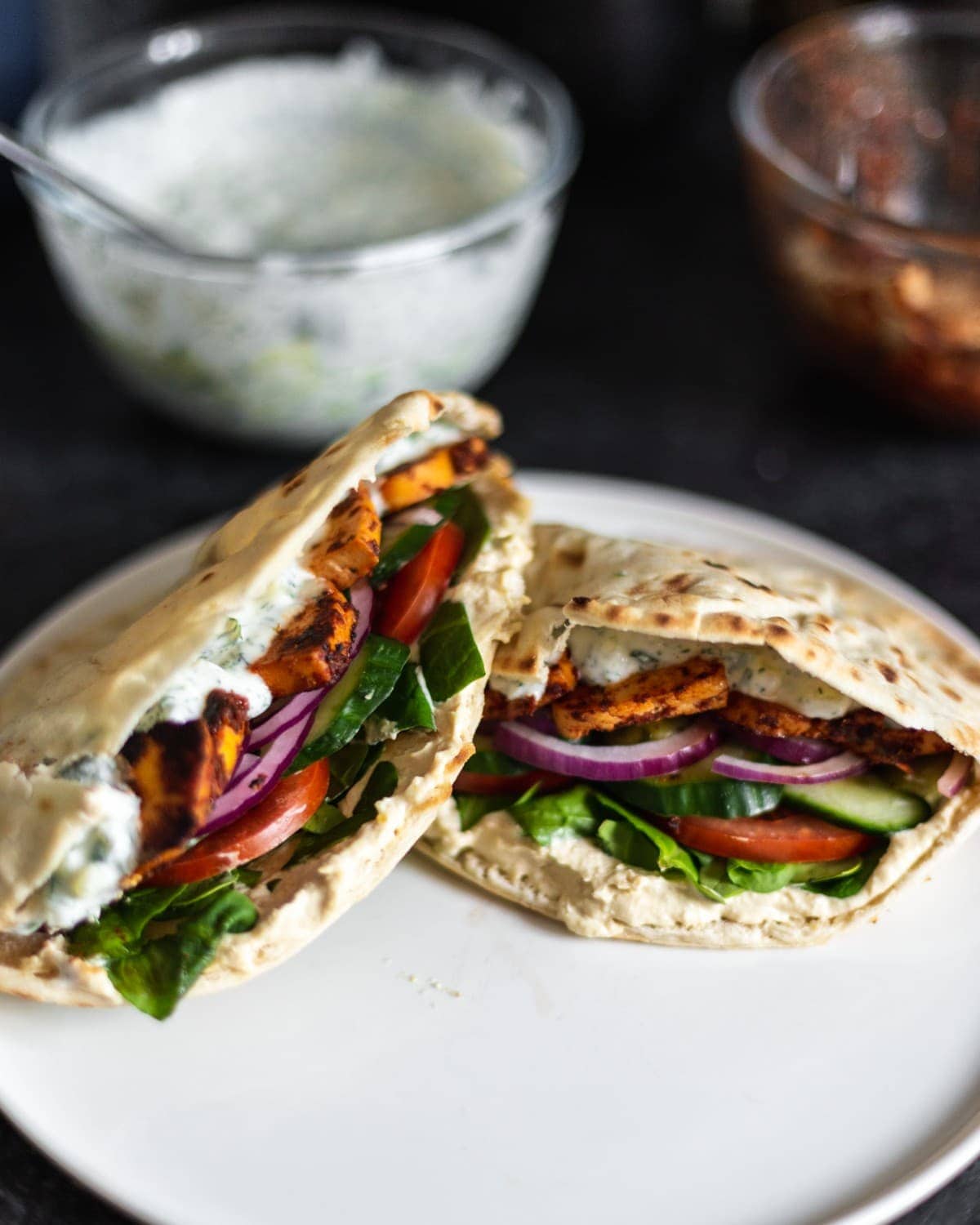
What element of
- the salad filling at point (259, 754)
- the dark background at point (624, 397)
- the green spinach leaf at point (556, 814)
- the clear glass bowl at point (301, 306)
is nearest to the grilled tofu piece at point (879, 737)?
the green spinach leaf at point (556, 814)

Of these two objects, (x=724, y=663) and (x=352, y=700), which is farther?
(x=724, y=663)

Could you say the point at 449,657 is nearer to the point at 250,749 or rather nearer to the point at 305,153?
the point at 250,749

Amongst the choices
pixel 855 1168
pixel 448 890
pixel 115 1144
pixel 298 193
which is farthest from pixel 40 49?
pixel 855 1168

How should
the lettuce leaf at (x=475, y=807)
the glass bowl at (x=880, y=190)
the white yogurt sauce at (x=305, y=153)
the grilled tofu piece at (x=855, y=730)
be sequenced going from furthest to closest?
1. the white yogurt sauce at (x=305, y=153)
2. the glass bowl at (x=880, y=190)
3. the lettuce leaf at (x=475, y=807)
4. the grilled tofu piece at (x=855, y=730)

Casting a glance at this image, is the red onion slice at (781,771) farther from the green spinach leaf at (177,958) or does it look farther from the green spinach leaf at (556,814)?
the green spinach leaf at (177,958)

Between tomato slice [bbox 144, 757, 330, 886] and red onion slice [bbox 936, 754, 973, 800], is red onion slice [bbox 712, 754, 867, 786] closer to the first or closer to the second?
red onion slice [bbox 936, 754, 973, 800]

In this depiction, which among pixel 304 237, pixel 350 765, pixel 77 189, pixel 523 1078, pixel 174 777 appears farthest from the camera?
pixel 304 237

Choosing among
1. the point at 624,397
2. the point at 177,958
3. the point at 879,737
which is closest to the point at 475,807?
the point at 177,958

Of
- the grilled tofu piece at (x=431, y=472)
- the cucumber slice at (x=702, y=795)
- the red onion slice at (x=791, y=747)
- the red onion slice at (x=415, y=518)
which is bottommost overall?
the cucumber slice at (x=702, y=795)

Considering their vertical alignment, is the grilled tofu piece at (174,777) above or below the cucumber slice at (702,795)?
above
